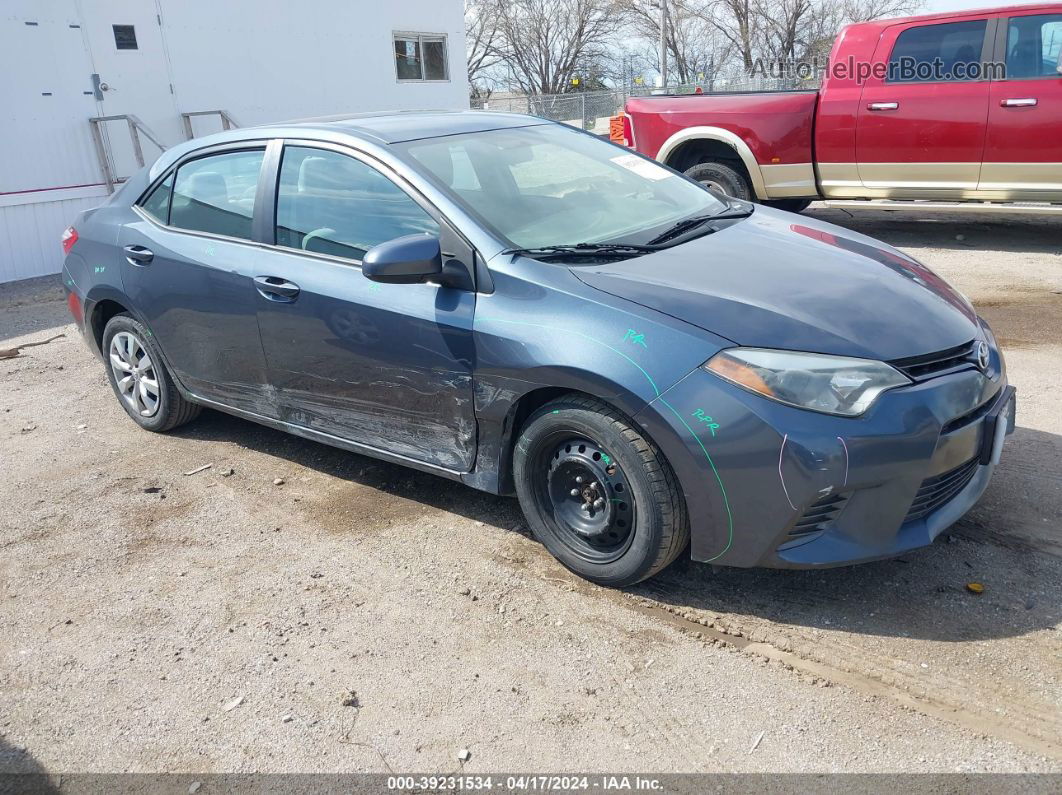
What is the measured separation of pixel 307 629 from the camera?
3371 millimetres

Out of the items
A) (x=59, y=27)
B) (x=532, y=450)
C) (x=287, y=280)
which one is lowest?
(x=532, y=450)

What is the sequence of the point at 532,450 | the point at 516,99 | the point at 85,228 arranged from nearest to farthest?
the point at 532,450
the point at 85,228
the point at 516,99

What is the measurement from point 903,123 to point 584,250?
21.1ft

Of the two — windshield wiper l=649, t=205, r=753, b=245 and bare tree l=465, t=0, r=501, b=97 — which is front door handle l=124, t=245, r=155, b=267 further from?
bare tree l=465, t=0, r=501, b=97

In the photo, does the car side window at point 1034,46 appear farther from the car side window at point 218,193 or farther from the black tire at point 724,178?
the car side window at point 218,193

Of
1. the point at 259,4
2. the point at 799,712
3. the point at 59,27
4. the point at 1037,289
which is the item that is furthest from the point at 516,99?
the point at 799,712

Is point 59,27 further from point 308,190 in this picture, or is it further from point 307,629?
point 307,629

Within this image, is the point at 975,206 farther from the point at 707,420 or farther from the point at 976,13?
the point at 707,420

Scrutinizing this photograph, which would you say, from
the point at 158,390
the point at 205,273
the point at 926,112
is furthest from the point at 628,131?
the point at 205,273

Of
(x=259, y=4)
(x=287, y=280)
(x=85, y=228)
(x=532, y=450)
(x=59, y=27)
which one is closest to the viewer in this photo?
(x=532, y=450)

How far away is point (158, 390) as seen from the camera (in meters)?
5.18

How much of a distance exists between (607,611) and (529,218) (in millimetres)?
1580

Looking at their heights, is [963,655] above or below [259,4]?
below

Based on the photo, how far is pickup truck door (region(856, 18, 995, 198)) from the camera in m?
8.43
